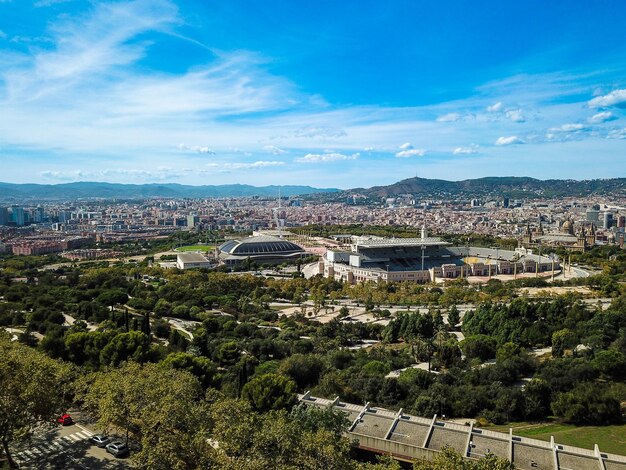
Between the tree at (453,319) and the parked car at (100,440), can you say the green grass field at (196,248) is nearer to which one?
the tree at (453,319)

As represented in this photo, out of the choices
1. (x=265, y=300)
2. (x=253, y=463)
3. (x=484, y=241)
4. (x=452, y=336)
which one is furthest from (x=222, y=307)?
(x=484, y=241)

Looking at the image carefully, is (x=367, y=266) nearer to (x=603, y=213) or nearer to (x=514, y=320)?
(x=514, y=320)

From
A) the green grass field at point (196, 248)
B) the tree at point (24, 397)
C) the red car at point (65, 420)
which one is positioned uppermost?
the tree at point (24, 397)

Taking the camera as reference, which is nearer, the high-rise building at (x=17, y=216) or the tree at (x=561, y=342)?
the tree at (x=561, y=342)

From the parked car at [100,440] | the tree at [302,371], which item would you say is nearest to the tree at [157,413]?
the parked car at [100,440]

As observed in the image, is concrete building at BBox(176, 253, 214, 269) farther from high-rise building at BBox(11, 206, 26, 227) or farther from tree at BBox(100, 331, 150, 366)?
high-rise building at BBox(11, 206, 26, 227)

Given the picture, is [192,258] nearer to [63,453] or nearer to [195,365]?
[195,365]

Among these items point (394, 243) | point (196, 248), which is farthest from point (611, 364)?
point (196, 248)
